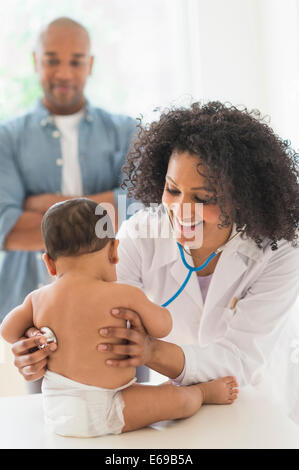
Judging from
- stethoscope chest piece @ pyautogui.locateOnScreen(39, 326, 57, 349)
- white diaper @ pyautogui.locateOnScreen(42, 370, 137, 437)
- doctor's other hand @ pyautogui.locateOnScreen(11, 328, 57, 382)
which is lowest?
white diaper @ pyautogui.locateOnScreen(42, 370, 137, 437)

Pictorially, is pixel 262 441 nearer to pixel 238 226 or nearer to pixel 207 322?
pixel 207 322

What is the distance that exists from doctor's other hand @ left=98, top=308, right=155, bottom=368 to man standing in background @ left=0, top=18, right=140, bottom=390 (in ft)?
3.11

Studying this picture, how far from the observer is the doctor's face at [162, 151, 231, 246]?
57.5 inches

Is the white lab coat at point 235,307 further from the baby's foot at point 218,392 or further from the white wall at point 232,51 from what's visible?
the white wall at point 232,51

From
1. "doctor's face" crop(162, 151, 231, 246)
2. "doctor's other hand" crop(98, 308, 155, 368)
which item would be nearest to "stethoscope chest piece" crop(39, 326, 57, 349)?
"doctor's other hand" crop(98, 308, 155, 368)

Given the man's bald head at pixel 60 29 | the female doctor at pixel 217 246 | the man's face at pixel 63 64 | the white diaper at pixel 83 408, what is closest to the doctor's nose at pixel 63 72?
the man's face at pixel 63 64

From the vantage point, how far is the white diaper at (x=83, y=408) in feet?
4.16

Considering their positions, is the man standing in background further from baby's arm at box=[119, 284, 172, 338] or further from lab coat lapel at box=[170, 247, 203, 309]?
baby's arm at box=[119, 284, 172, 338]

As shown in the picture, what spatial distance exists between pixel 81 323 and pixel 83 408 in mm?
206

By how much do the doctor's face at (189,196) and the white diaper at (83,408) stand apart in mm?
510

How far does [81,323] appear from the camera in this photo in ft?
4.11

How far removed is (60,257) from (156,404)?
44cm

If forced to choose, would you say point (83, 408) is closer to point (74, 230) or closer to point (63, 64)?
point (74, 230)

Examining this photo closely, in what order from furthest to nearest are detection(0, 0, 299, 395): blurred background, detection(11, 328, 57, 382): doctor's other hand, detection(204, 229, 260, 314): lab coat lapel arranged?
1. detection(0, 0, 299, 395): blurred background
2. detection(204, 229, 260, 314): lab coat lapel
3. detection(11, 328, 57, 382): doctor's other hand
